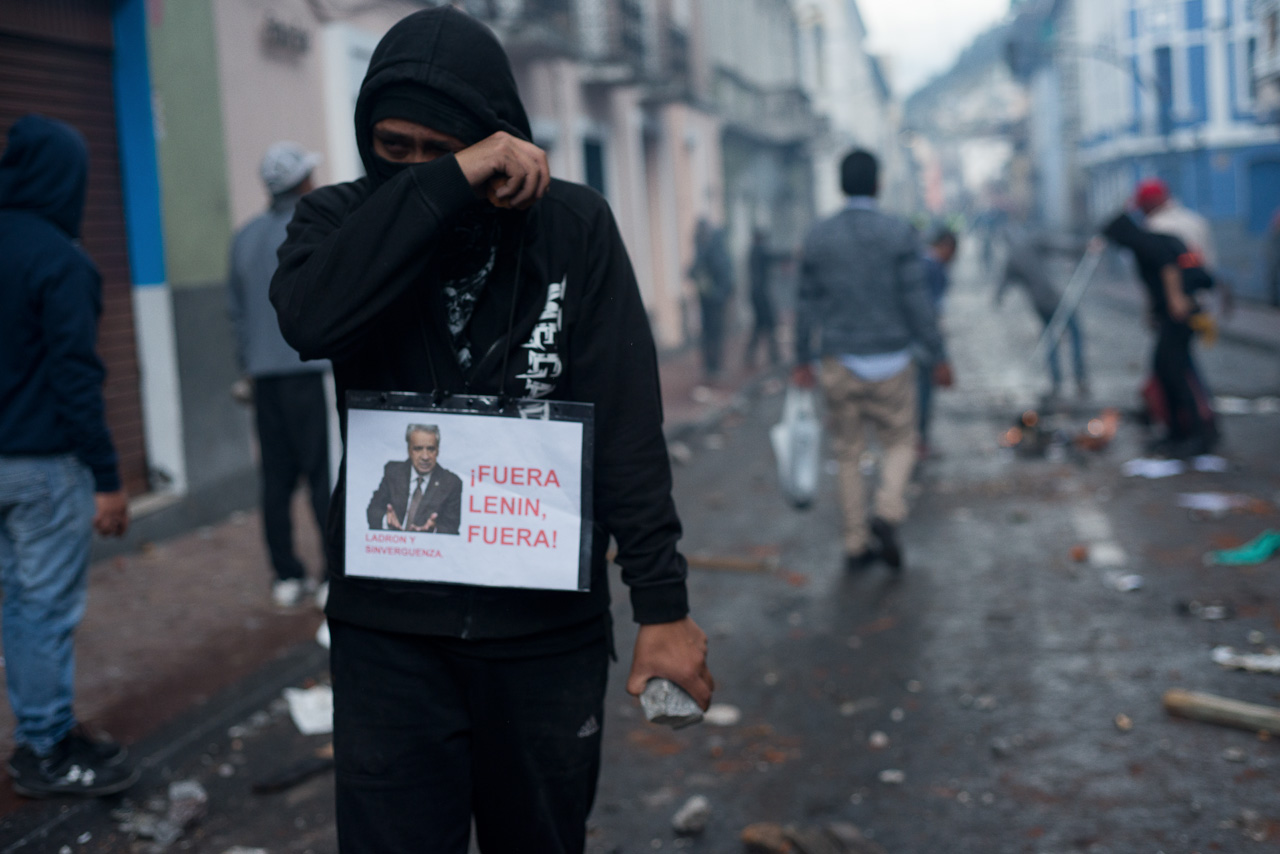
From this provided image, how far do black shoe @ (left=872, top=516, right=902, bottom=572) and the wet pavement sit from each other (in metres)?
0.11

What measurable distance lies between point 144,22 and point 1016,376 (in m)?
11.0

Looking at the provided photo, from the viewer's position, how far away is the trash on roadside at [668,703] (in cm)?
217

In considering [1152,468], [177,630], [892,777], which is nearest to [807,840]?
[892,777]

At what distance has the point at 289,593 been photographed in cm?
624

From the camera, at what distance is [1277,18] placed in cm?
1789

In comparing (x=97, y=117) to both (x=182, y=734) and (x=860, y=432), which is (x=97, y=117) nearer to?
(x=182, y=734)

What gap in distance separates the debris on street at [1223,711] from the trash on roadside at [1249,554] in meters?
2.10

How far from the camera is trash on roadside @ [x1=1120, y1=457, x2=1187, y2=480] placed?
885 centimetres

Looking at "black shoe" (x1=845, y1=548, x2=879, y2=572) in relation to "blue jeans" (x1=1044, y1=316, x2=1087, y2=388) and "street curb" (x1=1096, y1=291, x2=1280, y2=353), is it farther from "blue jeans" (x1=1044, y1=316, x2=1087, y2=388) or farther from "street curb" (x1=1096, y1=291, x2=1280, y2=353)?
"street curb" (x1=1096, y1=291, x2=1280, y2=353)

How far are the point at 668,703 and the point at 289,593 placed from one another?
14.6 ft

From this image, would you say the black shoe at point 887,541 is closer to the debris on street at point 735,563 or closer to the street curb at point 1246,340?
the debris on street at point 735,563

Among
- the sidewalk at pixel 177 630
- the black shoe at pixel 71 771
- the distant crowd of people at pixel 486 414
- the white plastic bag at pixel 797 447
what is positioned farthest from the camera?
the white plastic bag at pixel 797 447

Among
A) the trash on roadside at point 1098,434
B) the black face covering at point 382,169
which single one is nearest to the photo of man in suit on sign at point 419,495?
the black face covering at point 382,169

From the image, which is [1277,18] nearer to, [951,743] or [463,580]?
[951,743]
